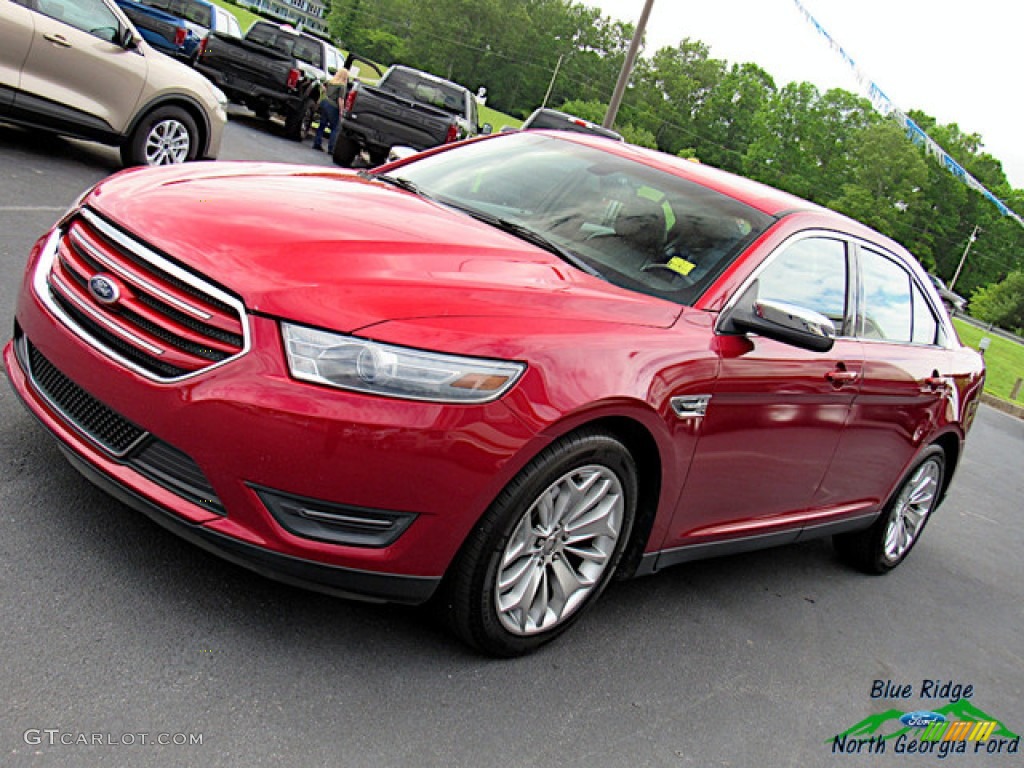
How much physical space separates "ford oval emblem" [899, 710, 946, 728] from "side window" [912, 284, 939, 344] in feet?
6.13

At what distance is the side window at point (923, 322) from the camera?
525 cm

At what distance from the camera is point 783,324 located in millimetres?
3576

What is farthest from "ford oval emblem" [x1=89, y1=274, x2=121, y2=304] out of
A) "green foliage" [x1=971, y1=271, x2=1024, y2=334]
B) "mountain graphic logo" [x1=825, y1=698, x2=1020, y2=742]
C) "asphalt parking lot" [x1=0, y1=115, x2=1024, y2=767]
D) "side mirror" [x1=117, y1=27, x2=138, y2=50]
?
"green foliage" [x1=971, y1=271, x2=1024, y2=334]

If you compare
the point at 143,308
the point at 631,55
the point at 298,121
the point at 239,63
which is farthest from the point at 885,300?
the point at 631,55

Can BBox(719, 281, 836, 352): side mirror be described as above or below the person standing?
above

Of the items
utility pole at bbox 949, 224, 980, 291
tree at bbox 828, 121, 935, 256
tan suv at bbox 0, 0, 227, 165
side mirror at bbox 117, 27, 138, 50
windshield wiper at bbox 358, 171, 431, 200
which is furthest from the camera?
utility pole at bbox 949, 224, 980, 291

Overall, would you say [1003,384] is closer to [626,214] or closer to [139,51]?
[139,51]

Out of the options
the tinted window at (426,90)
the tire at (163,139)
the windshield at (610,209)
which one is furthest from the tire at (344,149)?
the windshield at (610,209)

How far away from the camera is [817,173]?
3871 inches

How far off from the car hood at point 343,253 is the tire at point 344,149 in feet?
40.9

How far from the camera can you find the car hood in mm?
2816

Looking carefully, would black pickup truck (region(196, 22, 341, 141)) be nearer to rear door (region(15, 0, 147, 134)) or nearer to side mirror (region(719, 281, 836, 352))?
rear door (region(15, 0, 147, 134))

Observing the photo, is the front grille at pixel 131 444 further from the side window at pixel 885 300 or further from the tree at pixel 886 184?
the tree at pixel 886 184

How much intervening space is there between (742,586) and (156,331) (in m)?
3.12
